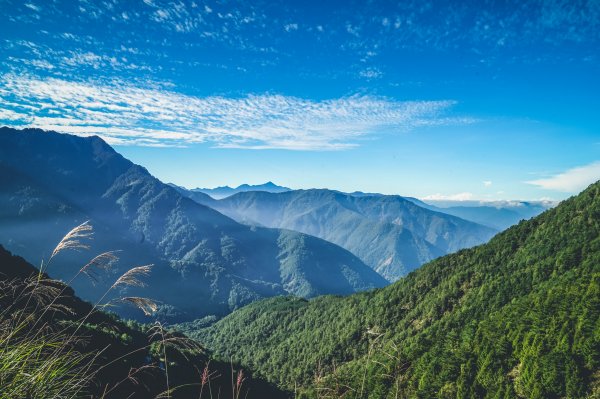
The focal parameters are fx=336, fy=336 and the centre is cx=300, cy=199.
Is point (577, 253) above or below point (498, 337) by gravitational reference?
above

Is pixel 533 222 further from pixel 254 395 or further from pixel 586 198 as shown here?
pixel 254 395

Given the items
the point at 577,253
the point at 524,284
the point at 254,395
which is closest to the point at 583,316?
the point at 524,284

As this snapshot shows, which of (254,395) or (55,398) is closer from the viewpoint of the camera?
(55,398)

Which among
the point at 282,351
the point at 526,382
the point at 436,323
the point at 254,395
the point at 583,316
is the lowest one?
the point at 282,351

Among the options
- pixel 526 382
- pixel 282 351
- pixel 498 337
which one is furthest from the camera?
pixel 282 351

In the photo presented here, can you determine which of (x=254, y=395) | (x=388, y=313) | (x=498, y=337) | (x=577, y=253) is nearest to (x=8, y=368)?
(x=498, y=337)

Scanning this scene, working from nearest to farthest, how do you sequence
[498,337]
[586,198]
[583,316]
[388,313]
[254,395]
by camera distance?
[583,316], [498,337], [254,395], [586,198], [388,313]

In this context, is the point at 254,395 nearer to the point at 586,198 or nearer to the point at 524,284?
the point at 524,284
